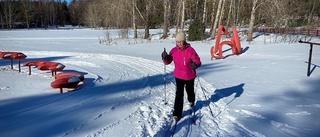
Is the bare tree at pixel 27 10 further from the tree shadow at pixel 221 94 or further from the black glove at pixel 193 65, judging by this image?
the black glove at pixel 193 65

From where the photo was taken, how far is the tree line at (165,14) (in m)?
22.5

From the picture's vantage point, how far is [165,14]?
24.7 metres

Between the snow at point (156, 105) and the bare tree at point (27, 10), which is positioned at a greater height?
the bare tree at point (27, 10)

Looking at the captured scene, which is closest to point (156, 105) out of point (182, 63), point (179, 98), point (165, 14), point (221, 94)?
point (179, 98)

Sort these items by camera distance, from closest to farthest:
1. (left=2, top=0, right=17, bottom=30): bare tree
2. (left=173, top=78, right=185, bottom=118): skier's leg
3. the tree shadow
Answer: (left=173, top=78, right=185, bottom=118): skier's leg < the tree shadow < (left=2, top=0, right=17, bottom=30): bare tree

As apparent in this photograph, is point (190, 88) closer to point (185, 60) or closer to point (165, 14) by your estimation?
point (185, 60)

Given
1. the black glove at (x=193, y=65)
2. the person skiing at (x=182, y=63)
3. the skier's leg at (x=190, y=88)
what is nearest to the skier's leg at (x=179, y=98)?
the person skiing at (x=182, y=63)

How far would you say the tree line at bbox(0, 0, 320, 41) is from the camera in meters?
22.5

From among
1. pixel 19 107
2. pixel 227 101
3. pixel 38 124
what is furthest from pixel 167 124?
pixel 19 107

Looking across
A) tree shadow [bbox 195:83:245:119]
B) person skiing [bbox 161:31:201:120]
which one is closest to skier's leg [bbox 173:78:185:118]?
person skiing [bbox 161:31:201:120]

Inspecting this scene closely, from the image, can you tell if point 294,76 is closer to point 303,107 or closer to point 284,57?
point 303,107

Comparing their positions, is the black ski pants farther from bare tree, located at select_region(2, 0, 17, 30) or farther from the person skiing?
bare tree, located at select_region(2, 0, 17, 30)

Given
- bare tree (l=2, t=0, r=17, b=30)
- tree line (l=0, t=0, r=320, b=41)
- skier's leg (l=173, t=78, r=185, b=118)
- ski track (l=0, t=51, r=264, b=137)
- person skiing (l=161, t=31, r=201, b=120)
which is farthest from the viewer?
bare tree (l=2, t=0, r=17, b=30)

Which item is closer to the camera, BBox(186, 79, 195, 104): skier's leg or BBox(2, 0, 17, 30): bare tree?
BBox(186, 79, 195, 104): skier's leg
